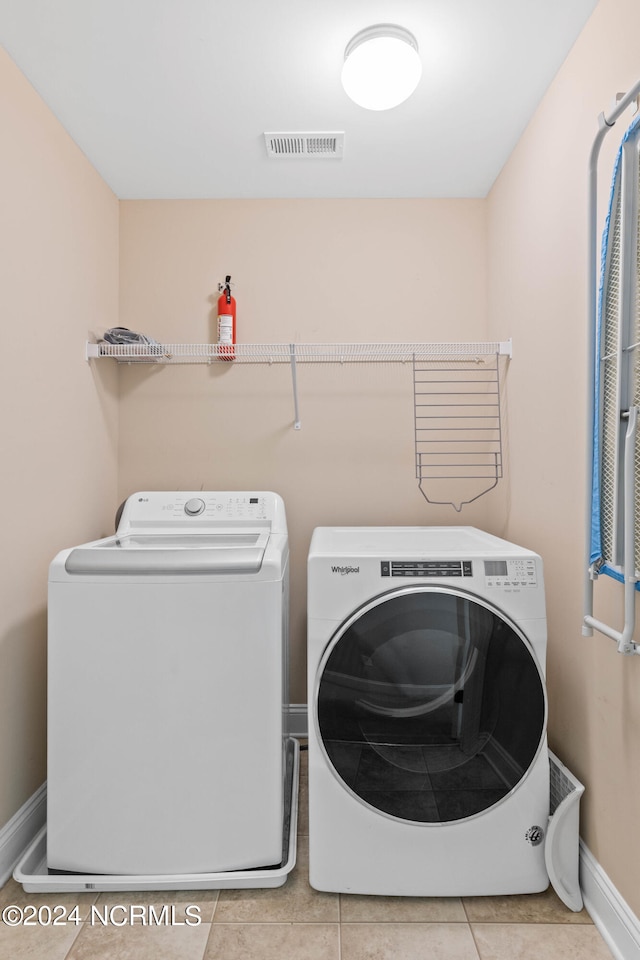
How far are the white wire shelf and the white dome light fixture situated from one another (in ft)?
2.72

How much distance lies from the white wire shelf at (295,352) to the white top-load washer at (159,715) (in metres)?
0.97

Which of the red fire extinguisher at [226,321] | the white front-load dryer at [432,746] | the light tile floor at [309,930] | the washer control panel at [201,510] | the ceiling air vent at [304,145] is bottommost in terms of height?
the light tile floor at [309,930]

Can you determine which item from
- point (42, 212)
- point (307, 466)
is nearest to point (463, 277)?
point (307, 466)

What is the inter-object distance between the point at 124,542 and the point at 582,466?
150cm

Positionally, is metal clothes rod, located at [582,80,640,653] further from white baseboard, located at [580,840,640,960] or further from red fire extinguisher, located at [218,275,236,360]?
red fire extinguisher, located at [218,275,236,360]

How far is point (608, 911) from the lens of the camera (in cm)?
136

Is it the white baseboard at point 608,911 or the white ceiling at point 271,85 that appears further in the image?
the white ceiling at point 271,85

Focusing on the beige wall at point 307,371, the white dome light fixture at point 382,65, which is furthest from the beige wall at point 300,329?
the white dome light fixture at point 382,65

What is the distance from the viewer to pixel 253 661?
1.52 meters

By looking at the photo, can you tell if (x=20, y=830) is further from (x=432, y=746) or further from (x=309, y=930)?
(x=432, y=746)

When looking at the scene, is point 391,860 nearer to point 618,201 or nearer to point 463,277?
point 618,201

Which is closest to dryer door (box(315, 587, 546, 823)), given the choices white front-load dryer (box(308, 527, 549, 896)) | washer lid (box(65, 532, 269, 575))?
white front-load dryer (box(308, 527, 549, 896))

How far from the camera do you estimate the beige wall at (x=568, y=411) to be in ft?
4.44

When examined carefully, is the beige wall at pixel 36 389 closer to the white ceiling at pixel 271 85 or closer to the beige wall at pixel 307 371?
the beige wall at pixel 307 371
